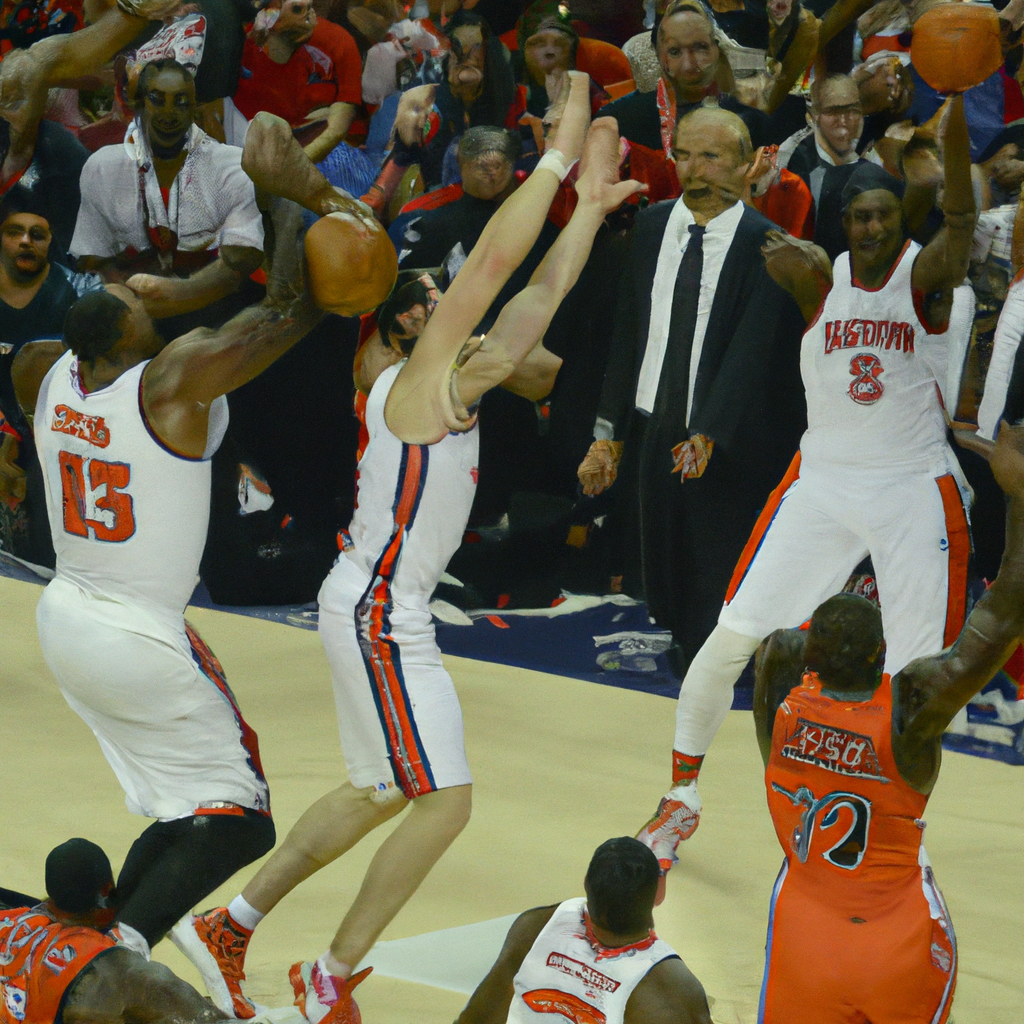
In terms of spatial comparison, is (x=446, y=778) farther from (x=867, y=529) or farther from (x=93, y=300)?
Answer: (x=867, y=529)

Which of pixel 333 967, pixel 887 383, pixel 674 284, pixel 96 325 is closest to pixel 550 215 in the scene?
pixel 674 284

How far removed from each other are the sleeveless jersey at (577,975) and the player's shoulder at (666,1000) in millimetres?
15

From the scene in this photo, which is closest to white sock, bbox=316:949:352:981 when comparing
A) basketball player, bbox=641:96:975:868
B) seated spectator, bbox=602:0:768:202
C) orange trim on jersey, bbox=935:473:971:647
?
basketball player, bbox=641:96:975:868

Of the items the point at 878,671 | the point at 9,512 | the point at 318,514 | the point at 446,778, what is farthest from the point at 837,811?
the point at 9,512

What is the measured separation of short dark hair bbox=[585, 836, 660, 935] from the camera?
2842 mm

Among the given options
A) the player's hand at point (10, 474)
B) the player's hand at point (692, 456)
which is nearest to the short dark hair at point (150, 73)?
the player's hand at point (10, 474)

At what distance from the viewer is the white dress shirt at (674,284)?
6.21 meters

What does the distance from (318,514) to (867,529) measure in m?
3.56

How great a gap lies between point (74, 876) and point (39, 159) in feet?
18.7

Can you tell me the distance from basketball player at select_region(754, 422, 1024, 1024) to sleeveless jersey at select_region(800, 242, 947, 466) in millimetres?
2244

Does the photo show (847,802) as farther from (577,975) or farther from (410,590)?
(410,590)

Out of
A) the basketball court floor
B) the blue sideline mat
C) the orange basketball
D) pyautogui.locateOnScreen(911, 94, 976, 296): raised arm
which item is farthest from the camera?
the blue sideline mat

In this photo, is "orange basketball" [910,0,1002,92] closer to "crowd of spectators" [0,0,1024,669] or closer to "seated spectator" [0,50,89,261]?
"crowd of spectators" [0,0,1024,669]

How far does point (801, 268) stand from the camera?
5754 mm
